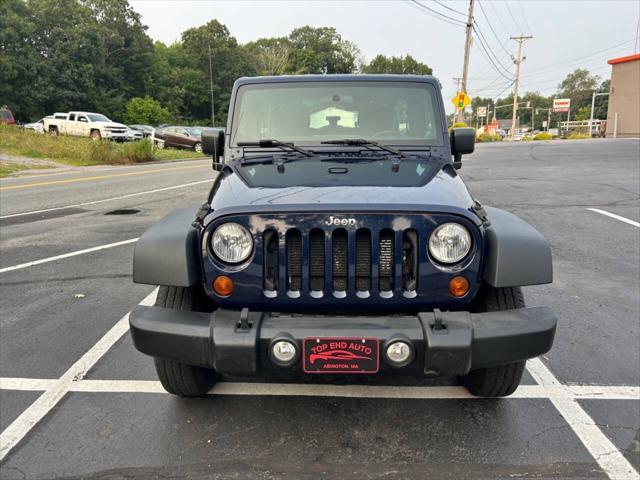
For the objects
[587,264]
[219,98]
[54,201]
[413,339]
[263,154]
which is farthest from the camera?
[219,98]

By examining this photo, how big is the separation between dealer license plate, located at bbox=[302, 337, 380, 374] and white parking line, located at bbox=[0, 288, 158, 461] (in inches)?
63.8

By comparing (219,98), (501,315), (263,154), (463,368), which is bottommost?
(463,368)

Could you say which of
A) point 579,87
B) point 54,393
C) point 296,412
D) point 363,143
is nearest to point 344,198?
point 363,143

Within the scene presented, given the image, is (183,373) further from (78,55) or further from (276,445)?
(78,55)

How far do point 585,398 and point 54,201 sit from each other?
10.7 meters

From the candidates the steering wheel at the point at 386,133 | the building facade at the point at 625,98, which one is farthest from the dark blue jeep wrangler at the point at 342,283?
the building facade at the point at 625,98

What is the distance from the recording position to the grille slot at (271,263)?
246 centimetres

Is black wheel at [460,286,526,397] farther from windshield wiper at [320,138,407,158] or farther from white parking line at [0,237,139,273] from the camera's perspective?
white parking line at [0,237,139,273]

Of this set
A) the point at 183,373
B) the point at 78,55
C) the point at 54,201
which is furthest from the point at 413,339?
the point at 78,55

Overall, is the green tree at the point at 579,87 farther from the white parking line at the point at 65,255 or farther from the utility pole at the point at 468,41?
the white parking line at the point at 65,255

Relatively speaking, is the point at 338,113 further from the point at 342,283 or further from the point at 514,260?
the point at 514,260

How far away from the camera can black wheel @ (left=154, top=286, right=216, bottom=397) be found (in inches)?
105

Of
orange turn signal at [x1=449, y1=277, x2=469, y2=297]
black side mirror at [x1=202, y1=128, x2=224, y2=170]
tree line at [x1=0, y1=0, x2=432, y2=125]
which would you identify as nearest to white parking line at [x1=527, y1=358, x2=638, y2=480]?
orange turn signal at [x1=449, y1=277, x2=469, y2=297]

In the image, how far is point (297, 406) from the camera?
9.85 feet
